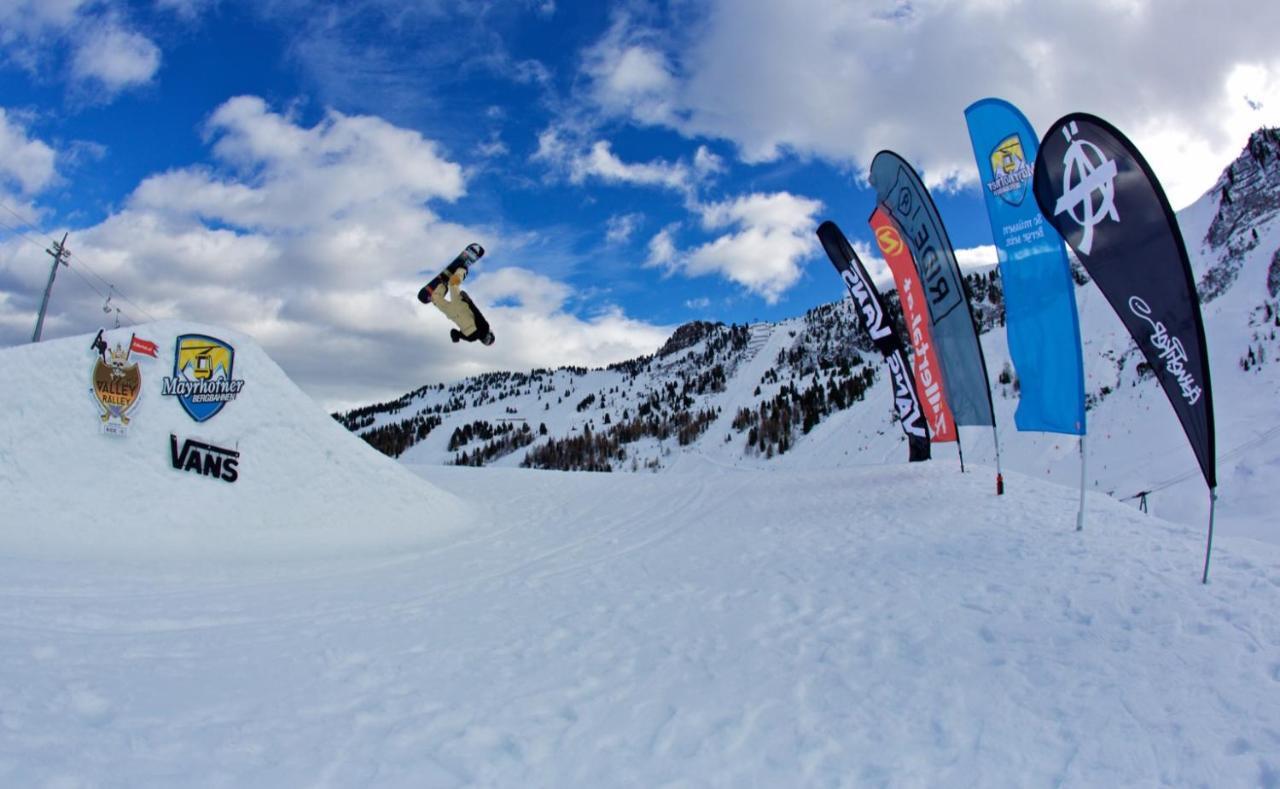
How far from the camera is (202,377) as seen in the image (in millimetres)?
10062

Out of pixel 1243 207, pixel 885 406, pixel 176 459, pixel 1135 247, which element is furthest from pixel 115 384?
pixel 1243 207

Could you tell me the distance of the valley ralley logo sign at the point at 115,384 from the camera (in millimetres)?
9188

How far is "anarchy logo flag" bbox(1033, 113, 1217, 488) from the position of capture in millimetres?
5215

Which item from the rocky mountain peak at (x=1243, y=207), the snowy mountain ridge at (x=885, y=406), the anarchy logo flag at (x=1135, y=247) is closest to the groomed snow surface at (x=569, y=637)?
the anarchy logo flag at (x=1135, y=247)

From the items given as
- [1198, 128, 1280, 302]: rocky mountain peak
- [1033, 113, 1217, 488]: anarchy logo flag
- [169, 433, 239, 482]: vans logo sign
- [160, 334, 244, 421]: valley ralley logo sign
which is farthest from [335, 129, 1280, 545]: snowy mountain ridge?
[160, 334, 244, 421]: valley ralley logo sign

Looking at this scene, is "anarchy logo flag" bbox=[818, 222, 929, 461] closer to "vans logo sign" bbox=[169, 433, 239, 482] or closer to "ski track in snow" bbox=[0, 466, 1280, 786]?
"ski track in snow" bbox=[0, 466, 1280, 786]

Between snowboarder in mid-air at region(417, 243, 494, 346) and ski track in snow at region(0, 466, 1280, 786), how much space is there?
15.0 feet

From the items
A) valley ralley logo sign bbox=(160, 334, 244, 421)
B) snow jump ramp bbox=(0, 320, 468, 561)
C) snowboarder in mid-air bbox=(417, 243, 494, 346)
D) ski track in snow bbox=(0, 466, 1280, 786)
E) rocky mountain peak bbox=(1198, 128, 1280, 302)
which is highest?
rocky mountain peak bbox=(1198, 128, 1280, 302)

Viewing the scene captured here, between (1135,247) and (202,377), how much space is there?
12.9 meters

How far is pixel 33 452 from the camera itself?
338 inches

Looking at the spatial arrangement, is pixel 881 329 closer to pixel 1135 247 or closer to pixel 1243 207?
pixel 1135 247

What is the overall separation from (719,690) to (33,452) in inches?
407

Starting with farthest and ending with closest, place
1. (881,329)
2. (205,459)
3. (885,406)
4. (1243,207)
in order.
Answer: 1. (885,406)
2. (1243,207)
3. (881,329)
4. (205,459)

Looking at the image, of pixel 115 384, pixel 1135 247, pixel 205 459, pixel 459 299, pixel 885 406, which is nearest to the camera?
pixel 1135 247
